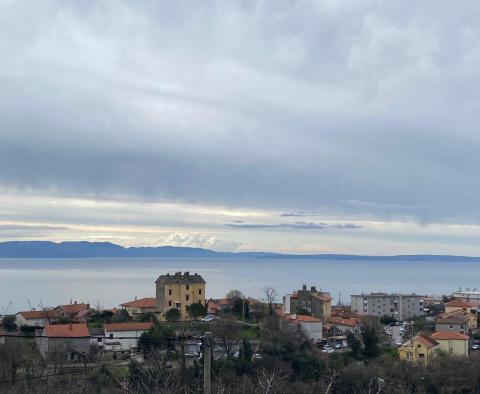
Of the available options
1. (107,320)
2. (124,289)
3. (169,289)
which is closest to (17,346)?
(107,320)

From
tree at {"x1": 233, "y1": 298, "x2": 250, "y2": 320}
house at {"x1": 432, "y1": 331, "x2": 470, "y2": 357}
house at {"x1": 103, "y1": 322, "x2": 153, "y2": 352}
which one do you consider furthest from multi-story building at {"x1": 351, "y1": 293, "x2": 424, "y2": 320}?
house at {"x1": 103, "y1": 322, "x2": 153, "y2": 352}

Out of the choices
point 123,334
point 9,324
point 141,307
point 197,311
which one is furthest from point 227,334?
point 9,324

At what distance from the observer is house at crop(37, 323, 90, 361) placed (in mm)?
22578

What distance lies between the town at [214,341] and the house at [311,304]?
0.21 feet

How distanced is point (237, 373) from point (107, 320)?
1229cm

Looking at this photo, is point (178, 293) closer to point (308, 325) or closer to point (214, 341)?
point (308, 325)

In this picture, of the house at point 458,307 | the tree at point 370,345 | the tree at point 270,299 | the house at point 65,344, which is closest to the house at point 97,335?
the house at point 65,344

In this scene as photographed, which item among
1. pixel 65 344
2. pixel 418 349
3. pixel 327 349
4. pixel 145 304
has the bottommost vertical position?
pixel 327 349

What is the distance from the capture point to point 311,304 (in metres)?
41.0

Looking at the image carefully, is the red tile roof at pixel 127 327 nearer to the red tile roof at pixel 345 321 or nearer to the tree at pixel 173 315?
the tree at pixel 173 315

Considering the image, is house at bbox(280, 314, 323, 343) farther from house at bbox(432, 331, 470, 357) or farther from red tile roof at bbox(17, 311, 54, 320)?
red tile roof at bbox(17, 311, 54, 320)

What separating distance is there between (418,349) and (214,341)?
32.8ft

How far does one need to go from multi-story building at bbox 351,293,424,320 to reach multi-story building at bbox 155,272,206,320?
23170 millimetres

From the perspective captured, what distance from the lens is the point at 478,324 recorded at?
42.1 m
